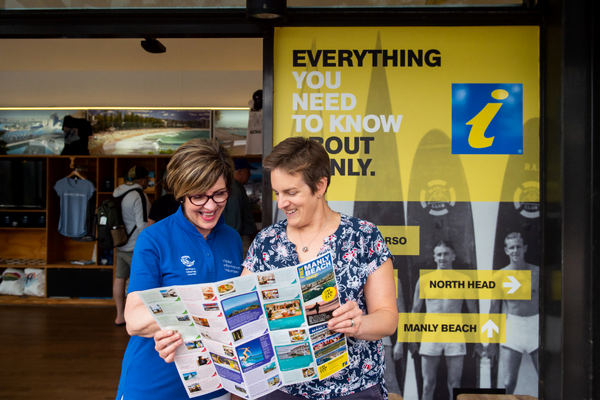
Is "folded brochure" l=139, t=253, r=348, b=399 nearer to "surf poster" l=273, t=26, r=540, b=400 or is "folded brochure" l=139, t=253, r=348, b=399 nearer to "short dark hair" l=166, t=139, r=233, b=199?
"short dark hair" l=166, t=139, r=233, b=199

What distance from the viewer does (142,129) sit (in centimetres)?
720

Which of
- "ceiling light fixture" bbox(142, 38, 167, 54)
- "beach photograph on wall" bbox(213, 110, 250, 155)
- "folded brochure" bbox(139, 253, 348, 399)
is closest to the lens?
"folded brochure" bbox(139, 253, 348, 399)

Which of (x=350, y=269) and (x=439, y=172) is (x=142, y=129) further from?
(x=350, y=269)

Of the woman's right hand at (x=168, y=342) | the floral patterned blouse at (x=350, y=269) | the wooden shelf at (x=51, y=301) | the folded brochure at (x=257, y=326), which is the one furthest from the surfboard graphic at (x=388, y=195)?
the wooden shelf at (x=51, y=301)

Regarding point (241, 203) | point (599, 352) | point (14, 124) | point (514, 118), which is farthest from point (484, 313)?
point (14, 124)

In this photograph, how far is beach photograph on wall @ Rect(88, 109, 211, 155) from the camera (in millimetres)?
7188

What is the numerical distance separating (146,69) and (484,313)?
20.5ft

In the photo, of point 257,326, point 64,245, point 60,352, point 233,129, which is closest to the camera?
point 257,326

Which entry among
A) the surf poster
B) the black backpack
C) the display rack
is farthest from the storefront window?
the display rack

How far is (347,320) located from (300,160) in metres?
0.55

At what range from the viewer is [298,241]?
5.23ft

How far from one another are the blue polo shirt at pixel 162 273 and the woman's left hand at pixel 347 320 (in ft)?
1.56

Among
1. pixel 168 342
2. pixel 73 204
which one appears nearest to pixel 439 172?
pixel 168 342

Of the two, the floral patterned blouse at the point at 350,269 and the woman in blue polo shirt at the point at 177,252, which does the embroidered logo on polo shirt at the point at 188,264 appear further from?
the floral patterned blouse at the point at 350,269
